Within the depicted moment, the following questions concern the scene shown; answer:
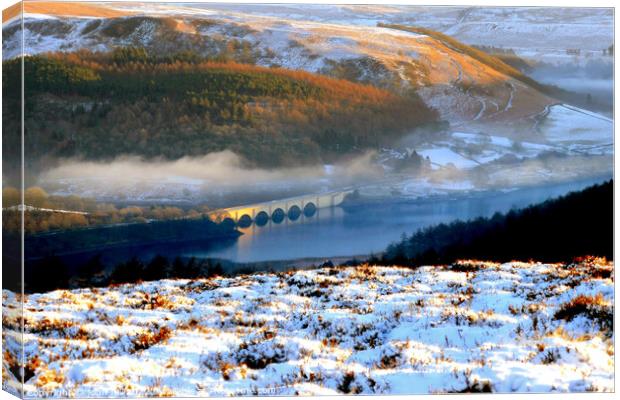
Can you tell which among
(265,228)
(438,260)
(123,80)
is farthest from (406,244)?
(123,80)

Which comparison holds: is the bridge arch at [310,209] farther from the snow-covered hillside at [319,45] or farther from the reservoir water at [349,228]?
the snow-covered hillside at [319,45]

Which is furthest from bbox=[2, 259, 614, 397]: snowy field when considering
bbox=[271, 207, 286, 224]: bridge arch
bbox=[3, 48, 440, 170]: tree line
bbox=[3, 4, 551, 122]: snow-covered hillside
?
bbox=[3, 4, 551, 122]: snow-covered hillside

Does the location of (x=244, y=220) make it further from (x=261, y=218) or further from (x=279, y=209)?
(x=279, y=209)

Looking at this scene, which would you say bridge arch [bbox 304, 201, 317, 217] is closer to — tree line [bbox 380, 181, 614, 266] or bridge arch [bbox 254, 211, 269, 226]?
bridge arch [bbox 254, 211, 269, 226]

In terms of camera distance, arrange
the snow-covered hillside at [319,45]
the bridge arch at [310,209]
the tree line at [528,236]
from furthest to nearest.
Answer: the tree line at [528,236] < the bridge arch at [310,209] < the snow-covered hillside at [319,45]

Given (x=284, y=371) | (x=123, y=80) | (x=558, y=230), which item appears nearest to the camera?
(x=284, y=371)

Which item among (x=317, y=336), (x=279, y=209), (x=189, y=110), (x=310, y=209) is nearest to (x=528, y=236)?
(x=310, y=209)

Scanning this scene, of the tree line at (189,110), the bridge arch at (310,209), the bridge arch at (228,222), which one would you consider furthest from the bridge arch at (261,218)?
the tree line at (189,110)

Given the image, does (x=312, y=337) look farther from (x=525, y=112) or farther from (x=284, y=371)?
(x=525, y=112)
